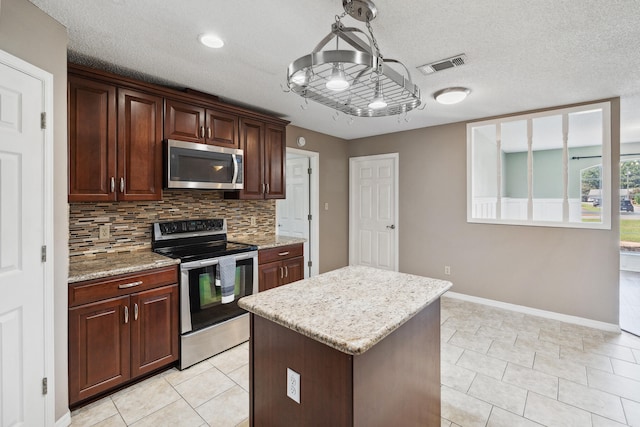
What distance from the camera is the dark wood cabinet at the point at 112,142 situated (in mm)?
2139

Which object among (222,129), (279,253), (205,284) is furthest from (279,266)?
(222,129)

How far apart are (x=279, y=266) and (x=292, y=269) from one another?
209 millimetres

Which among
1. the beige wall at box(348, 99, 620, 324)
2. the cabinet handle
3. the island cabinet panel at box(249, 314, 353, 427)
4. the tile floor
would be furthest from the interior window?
the cabinet handle

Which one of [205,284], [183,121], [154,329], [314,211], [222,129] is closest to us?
[154,329]

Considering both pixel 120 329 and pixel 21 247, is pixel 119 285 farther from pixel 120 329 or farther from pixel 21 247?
pixel 21 247

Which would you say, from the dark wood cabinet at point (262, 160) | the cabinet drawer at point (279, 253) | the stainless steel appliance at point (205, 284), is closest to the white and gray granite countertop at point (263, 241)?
the cabinet drawer at point (279, 253)

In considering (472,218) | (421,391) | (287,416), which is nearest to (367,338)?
(287,416)

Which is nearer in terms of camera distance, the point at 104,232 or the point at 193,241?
the point at 104,232

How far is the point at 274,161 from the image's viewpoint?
3.59 m

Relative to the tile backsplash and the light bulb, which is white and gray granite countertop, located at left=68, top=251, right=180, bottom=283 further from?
the light bulb

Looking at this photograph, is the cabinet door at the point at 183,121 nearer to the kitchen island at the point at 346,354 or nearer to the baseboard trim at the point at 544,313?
the kitchen island at the point at 346,354

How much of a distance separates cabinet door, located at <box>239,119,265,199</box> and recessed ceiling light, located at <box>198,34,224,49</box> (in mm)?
1153

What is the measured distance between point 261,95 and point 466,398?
3.16m

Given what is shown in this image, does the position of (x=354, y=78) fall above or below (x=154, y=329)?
above
